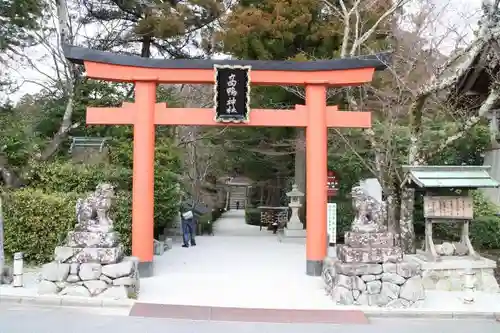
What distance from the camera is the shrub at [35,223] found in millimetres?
10555

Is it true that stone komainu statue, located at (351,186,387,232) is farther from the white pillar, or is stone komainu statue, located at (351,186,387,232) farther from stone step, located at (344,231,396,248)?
the white pillar

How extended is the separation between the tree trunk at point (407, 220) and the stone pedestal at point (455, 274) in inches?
70.0

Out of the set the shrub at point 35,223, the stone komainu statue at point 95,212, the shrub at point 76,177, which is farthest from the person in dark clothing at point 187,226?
the stone komainu statue at point 95,212

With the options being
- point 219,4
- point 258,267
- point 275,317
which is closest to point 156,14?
point 219,4

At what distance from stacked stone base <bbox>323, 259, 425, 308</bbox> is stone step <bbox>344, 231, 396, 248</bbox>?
1.15 ft

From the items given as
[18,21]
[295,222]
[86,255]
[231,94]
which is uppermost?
[18,21]

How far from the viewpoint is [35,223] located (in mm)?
10578

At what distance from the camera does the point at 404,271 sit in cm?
772

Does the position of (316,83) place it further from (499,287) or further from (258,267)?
(499,287)

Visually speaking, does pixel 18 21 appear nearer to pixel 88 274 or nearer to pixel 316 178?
pixel 88 274

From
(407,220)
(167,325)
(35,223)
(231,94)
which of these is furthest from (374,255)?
(35,223)

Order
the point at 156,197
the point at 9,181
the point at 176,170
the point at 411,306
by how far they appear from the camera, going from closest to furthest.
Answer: the point at 411,306, the point at 9,181, the point at 156,197, the point at 176,170

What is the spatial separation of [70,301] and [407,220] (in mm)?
7479

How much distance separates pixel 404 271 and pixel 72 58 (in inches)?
303
